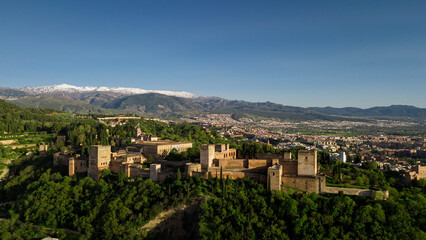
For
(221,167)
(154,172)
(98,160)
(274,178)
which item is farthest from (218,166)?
(98,160)

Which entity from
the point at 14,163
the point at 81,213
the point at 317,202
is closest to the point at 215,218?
the point at 317,202

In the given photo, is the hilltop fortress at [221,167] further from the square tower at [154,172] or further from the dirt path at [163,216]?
the dirt path at [163,216]

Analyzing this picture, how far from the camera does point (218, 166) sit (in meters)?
36.6

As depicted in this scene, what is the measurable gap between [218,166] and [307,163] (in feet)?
31.9

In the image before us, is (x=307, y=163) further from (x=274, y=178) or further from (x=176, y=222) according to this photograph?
(x=176, y=222)

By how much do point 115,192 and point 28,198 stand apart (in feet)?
37.7

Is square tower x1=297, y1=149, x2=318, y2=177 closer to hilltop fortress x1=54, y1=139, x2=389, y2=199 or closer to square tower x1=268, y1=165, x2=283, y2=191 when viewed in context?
hilltop fortress x1=54, y1=139, x2=389, y2=199

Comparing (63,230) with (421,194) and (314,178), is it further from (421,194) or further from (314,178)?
(421,194)

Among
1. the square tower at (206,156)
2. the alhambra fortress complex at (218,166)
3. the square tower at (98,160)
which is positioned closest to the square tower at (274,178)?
the alhambra fortress complex at (218,166)

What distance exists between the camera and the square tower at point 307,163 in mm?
33031

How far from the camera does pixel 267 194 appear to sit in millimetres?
31797

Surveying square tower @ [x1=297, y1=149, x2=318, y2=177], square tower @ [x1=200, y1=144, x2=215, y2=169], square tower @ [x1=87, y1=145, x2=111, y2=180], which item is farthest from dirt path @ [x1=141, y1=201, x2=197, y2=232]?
square tower @ [x1=87, y1=145, x2=111, y2=180]

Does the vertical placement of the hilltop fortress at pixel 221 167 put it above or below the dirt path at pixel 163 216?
above

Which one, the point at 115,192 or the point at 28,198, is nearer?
the point at 115,192
